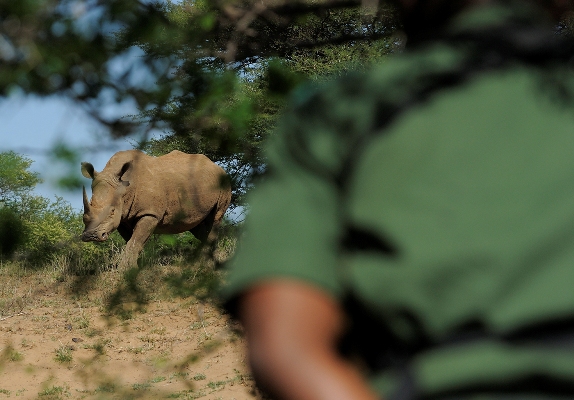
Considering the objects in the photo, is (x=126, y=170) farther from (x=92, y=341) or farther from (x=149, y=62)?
(x=149, y=62)

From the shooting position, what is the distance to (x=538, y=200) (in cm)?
62

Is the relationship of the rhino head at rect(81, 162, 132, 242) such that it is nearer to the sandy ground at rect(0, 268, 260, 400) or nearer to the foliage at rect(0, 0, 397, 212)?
the sandy ground at rect(0, 268, 260, 400)

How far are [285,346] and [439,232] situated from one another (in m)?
0.16

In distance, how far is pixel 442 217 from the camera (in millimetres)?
623

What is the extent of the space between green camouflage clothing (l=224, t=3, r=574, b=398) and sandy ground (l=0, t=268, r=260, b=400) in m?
5.77

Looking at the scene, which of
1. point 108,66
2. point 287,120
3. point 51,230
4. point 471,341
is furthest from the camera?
point 51,230

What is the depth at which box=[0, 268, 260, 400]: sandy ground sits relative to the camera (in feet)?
22.2

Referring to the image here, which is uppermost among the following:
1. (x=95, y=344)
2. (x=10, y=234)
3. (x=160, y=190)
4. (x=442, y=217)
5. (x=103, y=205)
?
(x=160, y=190)

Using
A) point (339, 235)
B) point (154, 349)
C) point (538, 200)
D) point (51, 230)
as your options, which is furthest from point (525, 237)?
point (51, 230)

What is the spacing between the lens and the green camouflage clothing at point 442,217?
598 millimetres

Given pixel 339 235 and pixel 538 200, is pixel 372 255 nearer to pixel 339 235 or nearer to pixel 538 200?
pixel 339 235

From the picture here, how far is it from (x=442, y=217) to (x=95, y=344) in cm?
668

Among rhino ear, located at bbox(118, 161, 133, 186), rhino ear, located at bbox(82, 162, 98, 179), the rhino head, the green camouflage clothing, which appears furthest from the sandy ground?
the green camouflage clothing

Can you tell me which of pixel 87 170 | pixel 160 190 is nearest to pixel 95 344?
pixel 160 190
